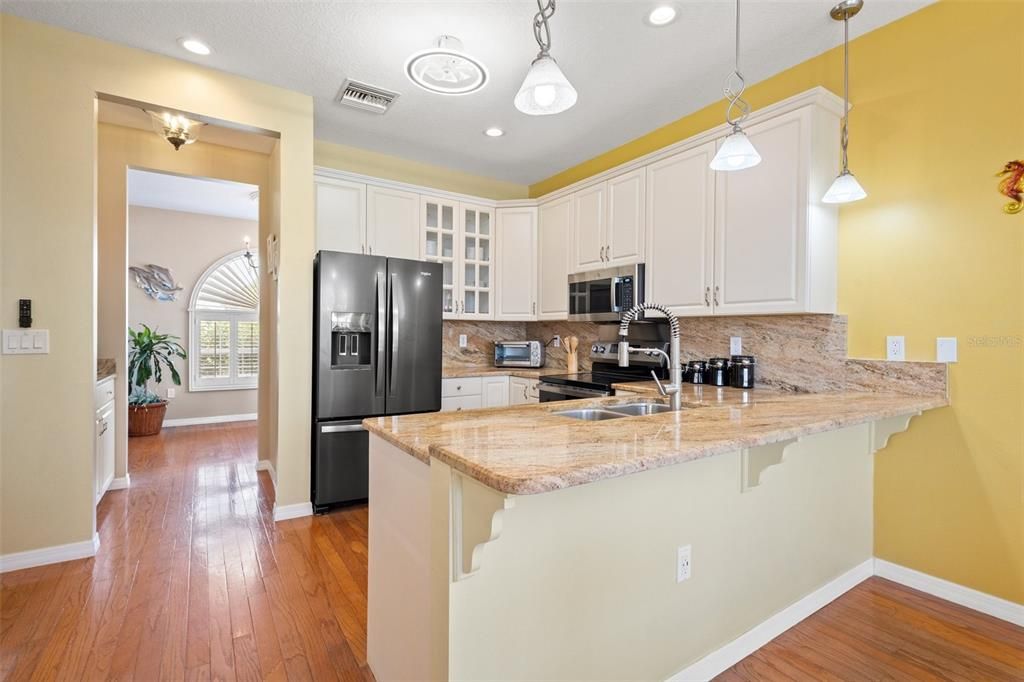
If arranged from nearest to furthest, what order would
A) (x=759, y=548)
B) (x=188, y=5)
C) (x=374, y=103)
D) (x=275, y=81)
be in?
1. (x=759, y=548)
2. (x=188, y=5)
3. (x=275, y=81)
4. (x=374, y=103)

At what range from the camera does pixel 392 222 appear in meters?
3.91

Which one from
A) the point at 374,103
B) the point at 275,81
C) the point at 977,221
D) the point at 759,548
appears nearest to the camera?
the point at 759,548

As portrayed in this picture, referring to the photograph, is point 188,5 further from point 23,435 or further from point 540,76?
point 23,435

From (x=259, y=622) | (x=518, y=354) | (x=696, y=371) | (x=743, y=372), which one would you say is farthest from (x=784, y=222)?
(x=259, y=622)

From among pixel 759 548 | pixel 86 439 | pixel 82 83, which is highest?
pixel 82 83

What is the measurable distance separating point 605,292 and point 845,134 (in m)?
1.69

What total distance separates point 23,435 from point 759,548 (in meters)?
3.49

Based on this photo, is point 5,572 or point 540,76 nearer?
point 540,76

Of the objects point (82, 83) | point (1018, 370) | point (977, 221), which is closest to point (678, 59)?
point (977, 221)

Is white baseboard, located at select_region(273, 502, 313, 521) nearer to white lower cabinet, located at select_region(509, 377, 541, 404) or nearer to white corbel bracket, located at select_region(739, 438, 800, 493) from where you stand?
white lower cabinet, located at select_region(509, 377, 541, 404)

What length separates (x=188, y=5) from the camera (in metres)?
2.28

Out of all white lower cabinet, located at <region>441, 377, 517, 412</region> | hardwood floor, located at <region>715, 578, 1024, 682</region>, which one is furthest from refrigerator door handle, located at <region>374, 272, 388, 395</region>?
hardwood floor, located at <region>715, 578, 1024, 682</region>

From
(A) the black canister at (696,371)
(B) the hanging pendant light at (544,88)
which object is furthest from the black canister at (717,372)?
(B) the hanging pendant light at (544,88)

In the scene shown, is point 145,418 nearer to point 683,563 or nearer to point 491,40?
point 491,40
